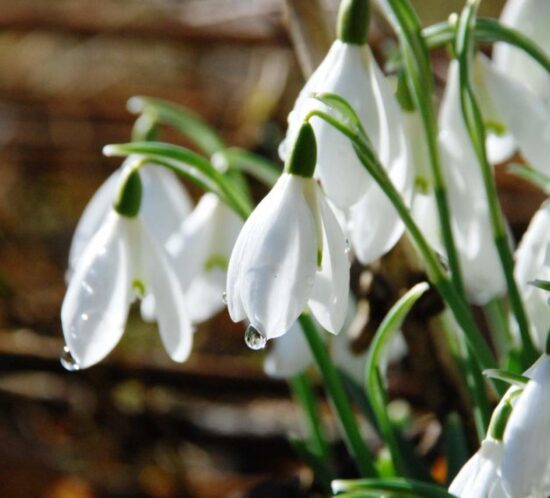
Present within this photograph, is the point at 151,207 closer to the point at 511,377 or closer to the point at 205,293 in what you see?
the point at 205,293

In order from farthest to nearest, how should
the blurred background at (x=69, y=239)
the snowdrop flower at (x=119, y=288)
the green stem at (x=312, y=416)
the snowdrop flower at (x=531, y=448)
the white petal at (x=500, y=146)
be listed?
the blurred background at (x=69, y=239), the green stem at (x=312, y=416), the white petal at (x=500, y=146), the snowdrop flower at (x=119, y=288), the snowdrop flower at (x=531, y=448)

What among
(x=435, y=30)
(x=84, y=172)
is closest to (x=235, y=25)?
(x=84, y=172)

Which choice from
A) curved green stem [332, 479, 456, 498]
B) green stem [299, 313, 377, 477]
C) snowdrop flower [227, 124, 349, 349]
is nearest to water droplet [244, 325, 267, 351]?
snowdrop flower [227, 124, 349, 349]

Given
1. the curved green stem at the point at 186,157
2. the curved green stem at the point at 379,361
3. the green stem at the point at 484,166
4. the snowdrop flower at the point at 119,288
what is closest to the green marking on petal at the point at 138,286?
the snowdrop flower at the point at 119,288

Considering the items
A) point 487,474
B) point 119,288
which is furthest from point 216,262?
point 487,474

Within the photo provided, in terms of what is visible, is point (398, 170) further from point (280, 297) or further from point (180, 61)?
point (180, 61)

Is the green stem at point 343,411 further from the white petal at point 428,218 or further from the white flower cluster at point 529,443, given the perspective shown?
the white flower cluster at point 529,443
